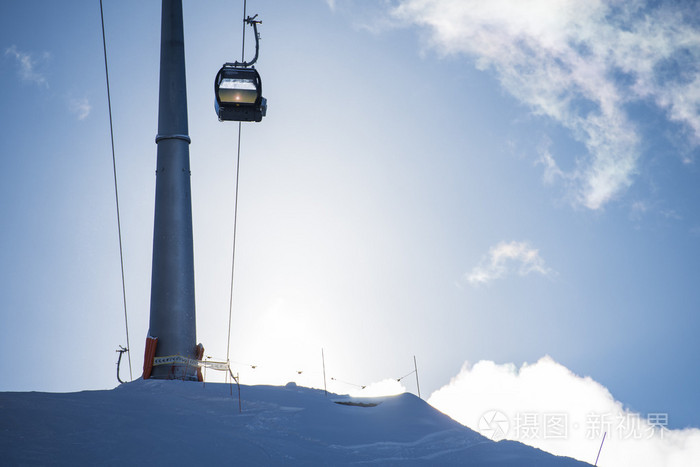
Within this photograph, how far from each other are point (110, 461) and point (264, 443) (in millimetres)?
2382

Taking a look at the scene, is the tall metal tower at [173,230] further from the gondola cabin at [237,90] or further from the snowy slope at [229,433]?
the snowy slope at [229,433]

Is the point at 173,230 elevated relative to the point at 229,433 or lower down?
elevated

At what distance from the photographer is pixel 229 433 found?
30.8ft

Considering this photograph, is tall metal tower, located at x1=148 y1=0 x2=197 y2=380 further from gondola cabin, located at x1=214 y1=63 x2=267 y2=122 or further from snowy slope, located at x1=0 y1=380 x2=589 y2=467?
snowy slope, located at x1=0 y1=380 x2=589 y2=467

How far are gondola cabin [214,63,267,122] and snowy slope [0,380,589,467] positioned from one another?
34.1 ft

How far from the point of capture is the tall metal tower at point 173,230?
753 inches

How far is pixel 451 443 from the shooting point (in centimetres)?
1031

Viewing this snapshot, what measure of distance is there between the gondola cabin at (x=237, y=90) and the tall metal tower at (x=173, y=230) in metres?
2.25

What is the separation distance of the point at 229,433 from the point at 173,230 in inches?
467

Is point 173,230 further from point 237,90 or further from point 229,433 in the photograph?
point 229,433

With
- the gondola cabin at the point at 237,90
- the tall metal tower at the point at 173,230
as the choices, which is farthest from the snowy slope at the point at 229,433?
the gondola cabin at the point at 237,90

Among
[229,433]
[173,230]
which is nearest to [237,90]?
[173,230]

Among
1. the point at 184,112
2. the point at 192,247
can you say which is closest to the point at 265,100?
the point at 184,112

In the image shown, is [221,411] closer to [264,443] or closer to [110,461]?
[264,443]
